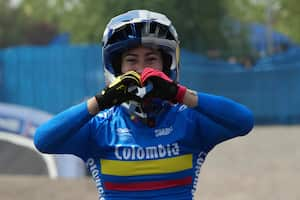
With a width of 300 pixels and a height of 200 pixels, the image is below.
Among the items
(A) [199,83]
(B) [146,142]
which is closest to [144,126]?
(B) [146,142]

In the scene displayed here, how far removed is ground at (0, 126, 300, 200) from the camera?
780cm

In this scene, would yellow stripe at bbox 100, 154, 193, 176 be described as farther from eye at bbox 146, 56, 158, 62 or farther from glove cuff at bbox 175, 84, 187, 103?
eye at bbox 146, 56, 158, 62

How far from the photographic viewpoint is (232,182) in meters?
8.87

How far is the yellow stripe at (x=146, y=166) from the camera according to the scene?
254 centimetres

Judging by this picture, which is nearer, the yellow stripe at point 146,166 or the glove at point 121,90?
the glove at point 121,90

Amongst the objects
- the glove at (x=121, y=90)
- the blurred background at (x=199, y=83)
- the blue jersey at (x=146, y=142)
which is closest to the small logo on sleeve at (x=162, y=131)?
the blue jersey at (x=146, y=142)

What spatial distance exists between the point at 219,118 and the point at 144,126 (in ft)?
0.94

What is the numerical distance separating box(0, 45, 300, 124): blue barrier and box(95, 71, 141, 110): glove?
17.0 meters

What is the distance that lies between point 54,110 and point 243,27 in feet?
37.2

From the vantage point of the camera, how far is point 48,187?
26.3 feet

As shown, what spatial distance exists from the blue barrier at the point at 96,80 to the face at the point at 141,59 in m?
16.9

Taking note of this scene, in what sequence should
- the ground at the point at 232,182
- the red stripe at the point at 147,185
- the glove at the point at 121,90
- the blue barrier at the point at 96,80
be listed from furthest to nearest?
the blue barrier at the point at 96,80 → the ground at the point at 232,182 → the red stripe at the point at 147,185 → the glove at the point at 121,90

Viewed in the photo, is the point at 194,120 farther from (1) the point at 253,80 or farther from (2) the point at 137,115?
(1) the point at 253,80

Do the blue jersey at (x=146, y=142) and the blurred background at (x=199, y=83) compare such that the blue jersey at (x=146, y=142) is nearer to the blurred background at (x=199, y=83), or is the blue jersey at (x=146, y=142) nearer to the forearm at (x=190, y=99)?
the forearm at (x=190, y=99)
